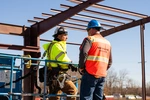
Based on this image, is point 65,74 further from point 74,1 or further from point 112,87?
point 112,87

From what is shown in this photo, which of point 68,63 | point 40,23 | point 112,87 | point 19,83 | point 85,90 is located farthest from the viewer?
point 112,87

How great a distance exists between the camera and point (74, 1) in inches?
392

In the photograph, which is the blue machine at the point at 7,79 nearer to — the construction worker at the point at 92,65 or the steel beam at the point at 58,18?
the construction worker at the point at 92,65

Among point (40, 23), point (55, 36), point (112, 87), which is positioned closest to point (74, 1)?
point (40, 23)

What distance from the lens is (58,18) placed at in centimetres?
1114

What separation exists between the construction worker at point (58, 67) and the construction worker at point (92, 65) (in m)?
1.01

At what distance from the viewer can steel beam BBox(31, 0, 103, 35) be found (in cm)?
1002

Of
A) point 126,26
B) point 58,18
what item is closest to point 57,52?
point 58,18

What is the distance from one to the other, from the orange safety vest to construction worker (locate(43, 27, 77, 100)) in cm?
110

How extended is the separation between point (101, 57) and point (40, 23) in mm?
6176

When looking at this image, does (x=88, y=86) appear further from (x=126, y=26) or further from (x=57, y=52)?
(x=126, y=26)

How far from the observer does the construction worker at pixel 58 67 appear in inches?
266

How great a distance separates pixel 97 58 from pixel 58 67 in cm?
135

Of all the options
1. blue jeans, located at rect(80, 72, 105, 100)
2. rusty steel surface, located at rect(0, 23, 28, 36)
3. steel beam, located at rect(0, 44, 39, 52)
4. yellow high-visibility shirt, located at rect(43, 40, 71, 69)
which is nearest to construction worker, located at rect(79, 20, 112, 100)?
blue jeans, located at rect(80, 72, 105, 100)
